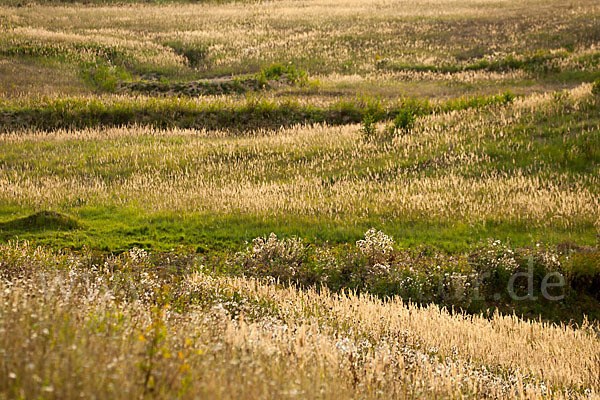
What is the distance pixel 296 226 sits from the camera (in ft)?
43.8

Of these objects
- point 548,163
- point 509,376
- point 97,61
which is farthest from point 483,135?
point 97,61

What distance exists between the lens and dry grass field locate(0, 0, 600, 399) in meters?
4.24

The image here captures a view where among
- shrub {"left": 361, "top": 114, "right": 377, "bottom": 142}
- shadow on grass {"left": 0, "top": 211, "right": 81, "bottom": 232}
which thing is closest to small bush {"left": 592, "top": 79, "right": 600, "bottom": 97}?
shrub {"left": 361, "top": 114, "right": 377, "bottom": 142}

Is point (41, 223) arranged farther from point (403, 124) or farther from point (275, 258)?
point (403, 124)

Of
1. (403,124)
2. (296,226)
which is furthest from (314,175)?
(403,124)

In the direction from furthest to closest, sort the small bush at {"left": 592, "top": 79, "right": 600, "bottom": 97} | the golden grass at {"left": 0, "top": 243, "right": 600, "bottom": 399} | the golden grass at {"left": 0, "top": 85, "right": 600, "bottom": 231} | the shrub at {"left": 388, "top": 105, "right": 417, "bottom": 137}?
the shrub at {"left": 388, "top": 105, "right": 417, "bottom": 137}
the small bush at {"left": 592, "top": 79, "right": 600, "bottom": 97}
the golden grass at {"left": 0, "top": 85, "right": 600, "bottom": 231}
the golden grass at {"left": 0, "top": 243, "right": 600, "bottom": 399}

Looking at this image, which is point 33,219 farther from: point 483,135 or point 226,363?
point 483,135

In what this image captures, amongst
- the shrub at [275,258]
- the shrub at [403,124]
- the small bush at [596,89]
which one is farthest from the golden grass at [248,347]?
the small bush at [596,89]

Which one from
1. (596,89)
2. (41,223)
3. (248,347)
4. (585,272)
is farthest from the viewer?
(596,89)

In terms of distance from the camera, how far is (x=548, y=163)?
16.2 meters

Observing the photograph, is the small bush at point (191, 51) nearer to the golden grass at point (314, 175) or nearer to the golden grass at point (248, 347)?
the golden grass at point (314, 175)

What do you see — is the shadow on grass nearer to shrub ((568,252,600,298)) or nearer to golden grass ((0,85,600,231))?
golden grass ((0,85,600,231))

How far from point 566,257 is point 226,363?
8.98m

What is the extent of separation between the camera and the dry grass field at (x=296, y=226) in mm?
4242
